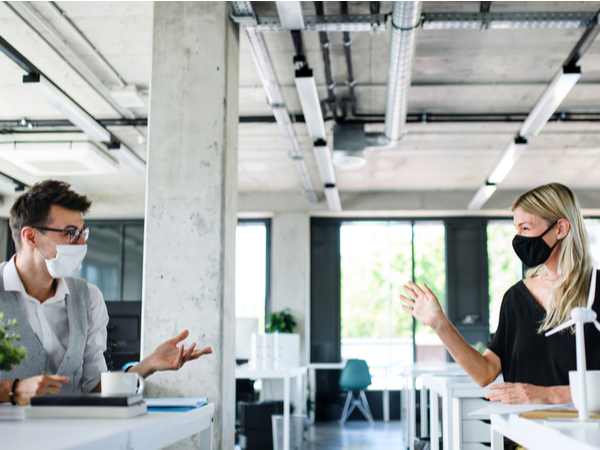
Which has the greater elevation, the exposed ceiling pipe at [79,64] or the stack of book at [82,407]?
the exposed ceiling pipe at [79,64]

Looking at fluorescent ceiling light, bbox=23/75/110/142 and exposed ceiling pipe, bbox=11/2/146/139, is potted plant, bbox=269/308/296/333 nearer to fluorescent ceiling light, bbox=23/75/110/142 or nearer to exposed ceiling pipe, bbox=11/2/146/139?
exposed ceiling pipe, bbox=11/2/146/139

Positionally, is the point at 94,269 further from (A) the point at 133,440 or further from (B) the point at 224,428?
(A) the point at 133,440

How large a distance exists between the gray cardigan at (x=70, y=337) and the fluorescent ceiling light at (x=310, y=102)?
105 inches

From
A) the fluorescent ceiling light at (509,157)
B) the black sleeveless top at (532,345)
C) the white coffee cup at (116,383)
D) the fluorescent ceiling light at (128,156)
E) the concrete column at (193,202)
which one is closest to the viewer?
the white coffee cup at (116,383)

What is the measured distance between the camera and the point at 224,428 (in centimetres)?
354

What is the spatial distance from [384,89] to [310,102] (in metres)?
1.37

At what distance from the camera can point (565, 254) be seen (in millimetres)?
2205

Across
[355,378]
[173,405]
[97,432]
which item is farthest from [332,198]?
[97,432]

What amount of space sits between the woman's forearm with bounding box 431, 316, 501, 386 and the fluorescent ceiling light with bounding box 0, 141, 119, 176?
5.31 m

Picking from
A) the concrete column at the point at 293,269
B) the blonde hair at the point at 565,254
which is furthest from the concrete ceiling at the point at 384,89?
the blonde hair at the point at 565,254

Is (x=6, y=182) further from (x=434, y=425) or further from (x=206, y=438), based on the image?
(x=206, y=438)

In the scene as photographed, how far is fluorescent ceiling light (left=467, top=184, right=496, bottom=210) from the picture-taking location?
821cm

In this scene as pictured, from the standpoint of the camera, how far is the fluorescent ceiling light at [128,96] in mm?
5746

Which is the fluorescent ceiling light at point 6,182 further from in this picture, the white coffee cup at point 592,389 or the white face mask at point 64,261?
the white coffee cup at point 592,389
